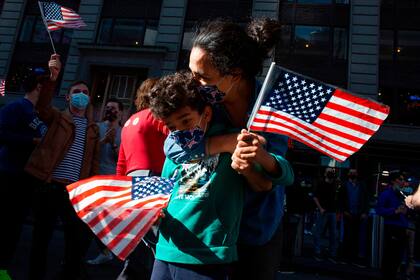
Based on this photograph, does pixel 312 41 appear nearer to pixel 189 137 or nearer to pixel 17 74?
pixel 17 74

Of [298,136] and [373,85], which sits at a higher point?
[373,85]

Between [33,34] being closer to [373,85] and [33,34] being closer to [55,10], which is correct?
[55,10]

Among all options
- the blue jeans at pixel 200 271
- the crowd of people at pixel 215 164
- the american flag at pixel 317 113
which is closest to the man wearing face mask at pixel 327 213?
the crowd of people at pixel 215 164

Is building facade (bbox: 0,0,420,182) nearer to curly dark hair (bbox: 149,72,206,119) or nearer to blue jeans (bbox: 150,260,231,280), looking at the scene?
curly dark hair (bbox: 149,72,206,119)

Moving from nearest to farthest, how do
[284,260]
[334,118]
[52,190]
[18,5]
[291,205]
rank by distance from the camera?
[334,118] → [52,190] → [284,260] → [291,205] → [18,5]

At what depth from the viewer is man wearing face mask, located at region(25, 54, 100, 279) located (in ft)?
11.2

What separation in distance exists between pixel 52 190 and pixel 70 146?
505 millimetres

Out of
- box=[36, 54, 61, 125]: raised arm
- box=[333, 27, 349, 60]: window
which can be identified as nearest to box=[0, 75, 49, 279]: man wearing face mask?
box=[36, 54, 61, 125]: raised arm

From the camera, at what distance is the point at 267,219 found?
171 centimetres

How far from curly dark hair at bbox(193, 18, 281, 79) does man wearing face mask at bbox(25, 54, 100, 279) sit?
2178 millimetres

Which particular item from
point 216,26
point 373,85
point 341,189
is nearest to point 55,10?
point 216,26

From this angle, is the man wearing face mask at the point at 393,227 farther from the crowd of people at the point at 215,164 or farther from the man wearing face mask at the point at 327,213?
the crowd of people at the point at 215,164

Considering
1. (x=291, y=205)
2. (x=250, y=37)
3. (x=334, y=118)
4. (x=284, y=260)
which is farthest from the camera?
(x=291, y=205)

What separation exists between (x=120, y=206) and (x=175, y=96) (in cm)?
67
